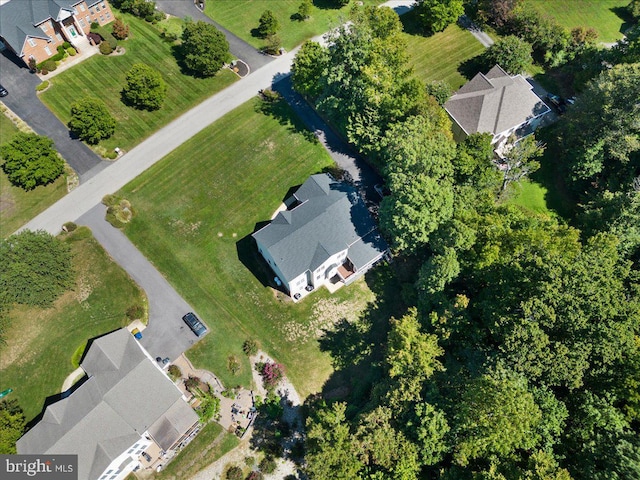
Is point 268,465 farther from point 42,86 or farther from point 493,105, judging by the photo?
point 42,86

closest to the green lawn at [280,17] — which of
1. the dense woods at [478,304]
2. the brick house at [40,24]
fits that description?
the dense woods at [478,304]

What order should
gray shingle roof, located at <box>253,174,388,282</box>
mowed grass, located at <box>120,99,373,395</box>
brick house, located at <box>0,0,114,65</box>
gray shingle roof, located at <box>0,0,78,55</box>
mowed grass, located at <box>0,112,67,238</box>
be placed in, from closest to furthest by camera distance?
gray shingle roof, located at <box>253,174,388,282</box> → mowed grass, located at <box>120,99,373,395</box> → mowed grass, located at <box>0,112,67,238</box> → gray shingle roof, located at <box>0,0,78,55</box> → brick house, located at <box>0,0,114,65</box>

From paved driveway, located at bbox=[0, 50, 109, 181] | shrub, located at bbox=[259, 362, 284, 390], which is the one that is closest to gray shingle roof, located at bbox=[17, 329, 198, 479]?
shrub, located at bbox=[259, 362, 284, 390]

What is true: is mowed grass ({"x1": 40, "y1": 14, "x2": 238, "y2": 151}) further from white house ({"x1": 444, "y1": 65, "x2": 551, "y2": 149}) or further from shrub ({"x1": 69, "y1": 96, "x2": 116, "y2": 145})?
white house ({"x1": 444, "y1": 65, "x2": 551, "y2": 149})

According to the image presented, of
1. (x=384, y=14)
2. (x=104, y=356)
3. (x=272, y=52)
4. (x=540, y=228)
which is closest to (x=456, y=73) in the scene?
(x=384, y=14)

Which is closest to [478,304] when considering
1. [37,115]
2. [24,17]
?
[37,115]
